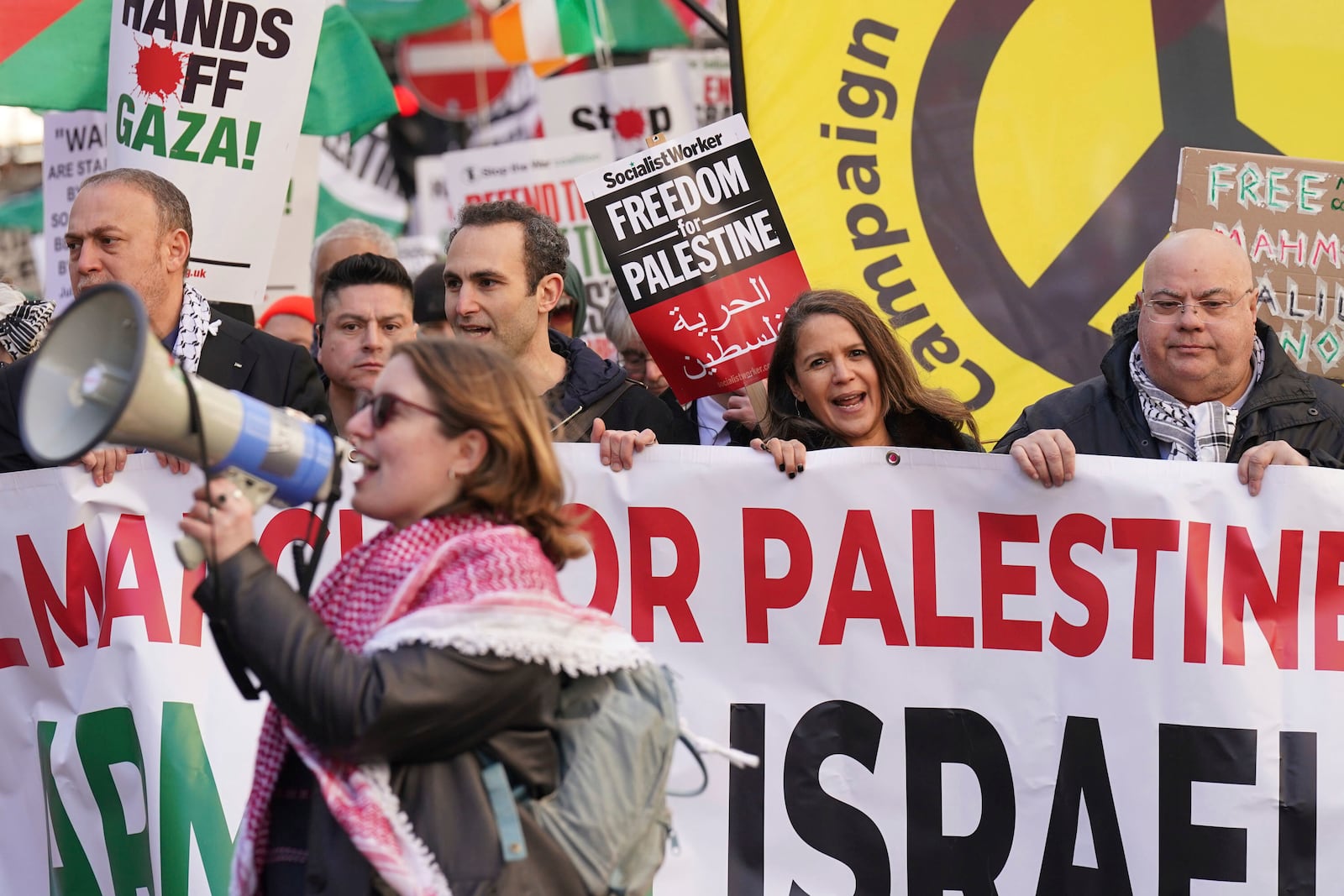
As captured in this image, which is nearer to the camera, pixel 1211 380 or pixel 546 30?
pixel 1211 380

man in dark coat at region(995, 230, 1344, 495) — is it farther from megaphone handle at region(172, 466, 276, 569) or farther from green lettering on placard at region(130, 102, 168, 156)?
green lettering on placard at region(130, 102, 168, 156)

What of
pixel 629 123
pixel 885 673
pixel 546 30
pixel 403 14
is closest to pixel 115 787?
pixel 885 673

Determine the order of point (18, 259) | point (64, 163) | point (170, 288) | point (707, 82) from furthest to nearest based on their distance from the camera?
point (18, 259)
point (707, 82)
point (64, 163)
point (170, 288)

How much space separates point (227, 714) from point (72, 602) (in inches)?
18.0

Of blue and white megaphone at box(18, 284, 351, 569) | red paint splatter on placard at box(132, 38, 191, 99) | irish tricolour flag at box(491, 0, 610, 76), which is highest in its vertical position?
irish tricolour flag at box(491, 0, 610, 76)

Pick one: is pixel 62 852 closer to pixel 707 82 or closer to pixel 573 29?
pixel 573 29

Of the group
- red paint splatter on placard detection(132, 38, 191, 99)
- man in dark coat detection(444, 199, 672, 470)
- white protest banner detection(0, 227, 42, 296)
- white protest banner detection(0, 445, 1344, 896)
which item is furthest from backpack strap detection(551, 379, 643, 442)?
white protest banner detection(0, 227, 42, 296)

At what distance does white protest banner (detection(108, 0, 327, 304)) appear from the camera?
17.5ft

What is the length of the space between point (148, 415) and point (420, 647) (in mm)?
468

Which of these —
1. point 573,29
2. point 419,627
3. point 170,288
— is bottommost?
point 419,627

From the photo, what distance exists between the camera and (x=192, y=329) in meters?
4.52

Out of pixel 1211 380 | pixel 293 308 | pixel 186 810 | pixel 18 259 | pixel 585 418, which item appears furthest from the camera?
pixel 18 259

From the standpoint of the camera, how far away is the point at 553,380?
469 centimetres

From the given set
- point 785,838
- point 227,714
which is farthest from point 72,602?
point 785,838
